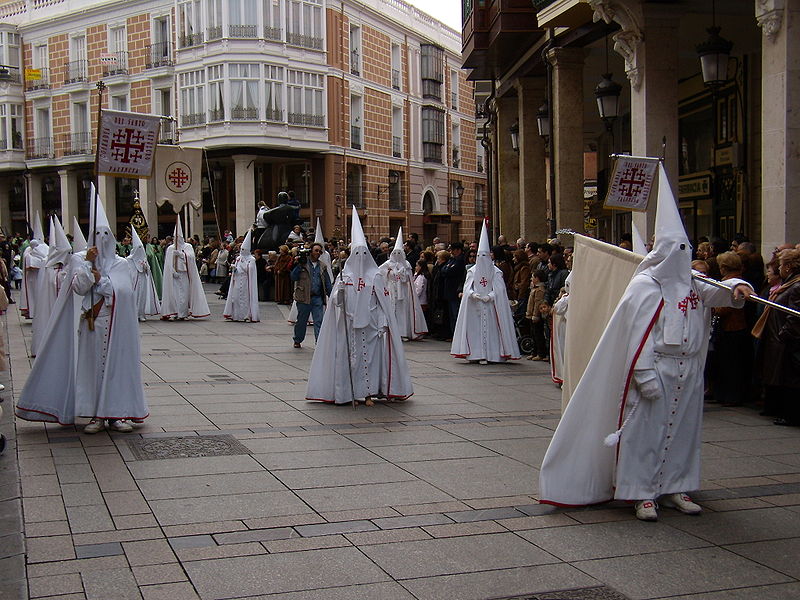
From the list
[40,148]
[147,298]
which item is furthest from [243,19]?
[147,298]

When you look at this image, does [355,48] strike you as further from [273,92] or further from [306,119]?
[273,92]

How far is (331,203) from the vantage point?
139 feet

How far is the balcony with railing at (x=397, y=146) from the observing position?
48.2m

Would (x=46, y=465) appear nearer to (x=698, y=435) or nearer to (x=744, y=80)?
(x=698, y=435)

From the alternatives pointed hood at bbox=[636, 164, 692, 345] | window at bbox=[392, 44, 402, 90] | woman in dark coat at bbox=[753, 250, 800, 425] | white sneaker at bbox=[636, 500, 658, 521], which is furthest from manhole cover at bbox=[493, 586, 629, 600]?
window at bbox=[392, 44, 402, 90]

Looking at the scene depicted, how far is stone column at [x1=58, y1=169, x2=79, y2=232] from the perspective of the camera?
1869 inches

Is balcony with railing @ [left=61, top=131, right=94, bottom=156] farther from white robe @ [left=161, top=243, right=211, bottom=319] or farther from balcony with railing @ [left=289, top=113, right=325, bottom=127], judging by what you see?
white robe @ [left=161, top=243, right=211, bottom=319]

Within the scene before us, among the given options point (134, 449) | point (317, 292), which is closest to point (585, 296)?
point (134, 449)

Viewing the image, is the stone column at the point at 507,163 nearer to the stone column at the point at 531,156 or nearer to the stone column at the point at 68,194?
the stone column at the point at 531,156

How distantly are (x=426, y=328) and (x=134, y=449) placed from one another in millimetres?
10233

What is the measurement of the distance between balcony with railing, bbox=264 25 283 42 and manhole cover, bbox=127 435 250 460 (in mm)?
33025

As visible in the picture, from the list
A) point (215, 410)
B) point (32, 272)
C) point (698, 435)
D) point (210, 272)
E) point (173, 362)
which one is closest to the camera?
point (698, 435)

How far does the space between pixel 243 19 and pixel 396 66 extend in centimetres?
1066

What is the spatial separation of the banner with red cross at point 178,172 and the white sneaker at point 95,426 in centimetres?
1485
